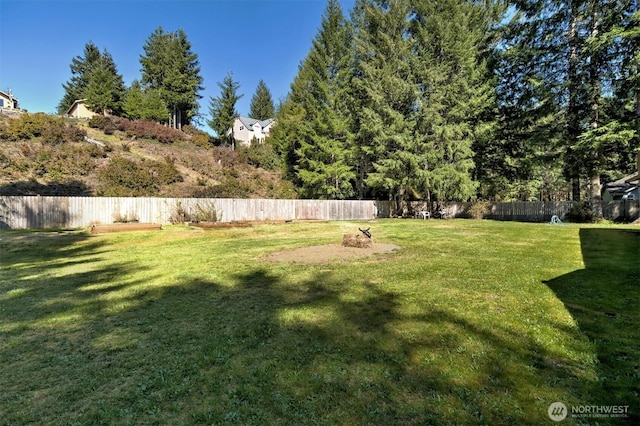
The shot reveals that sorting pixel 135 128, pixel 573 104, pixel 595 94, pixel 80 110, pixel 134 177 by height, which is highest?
pixel 80 110

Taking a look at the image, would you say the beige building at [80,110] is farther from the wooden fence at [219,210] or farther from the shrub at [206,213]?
the shrub at [206,213]

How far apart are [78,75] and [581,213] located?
58335 mm

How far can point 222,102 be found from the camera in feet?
115

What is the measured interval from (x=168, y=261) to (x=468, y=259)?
6996mm

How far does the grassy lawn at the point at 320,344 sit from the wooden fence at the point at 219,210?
973 centimetres

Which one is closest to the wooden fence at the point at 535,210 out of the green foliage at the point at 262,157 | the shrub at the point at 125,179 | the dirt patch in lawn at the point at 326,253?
the green foliage at the point at 262,157

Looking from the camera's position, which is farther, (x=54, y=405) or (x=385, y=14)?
(x=385, y=14)

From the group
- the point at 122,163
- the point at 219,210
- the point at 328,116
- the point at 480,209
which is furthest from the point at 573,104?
the point at 122,163

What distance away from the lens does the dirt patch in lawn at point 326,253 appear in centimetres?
748

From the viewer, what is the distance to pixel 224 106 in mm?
34812

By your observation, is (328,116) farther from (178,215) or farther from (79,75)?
(79,75)

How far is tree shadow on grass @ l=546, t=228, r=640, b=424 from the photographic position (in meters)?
2.36

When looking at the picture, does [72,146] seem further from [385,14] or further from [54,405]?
[54,405]

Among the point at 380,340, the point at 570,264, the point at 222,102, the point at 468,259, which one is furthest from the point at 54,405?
the point at 222,102
